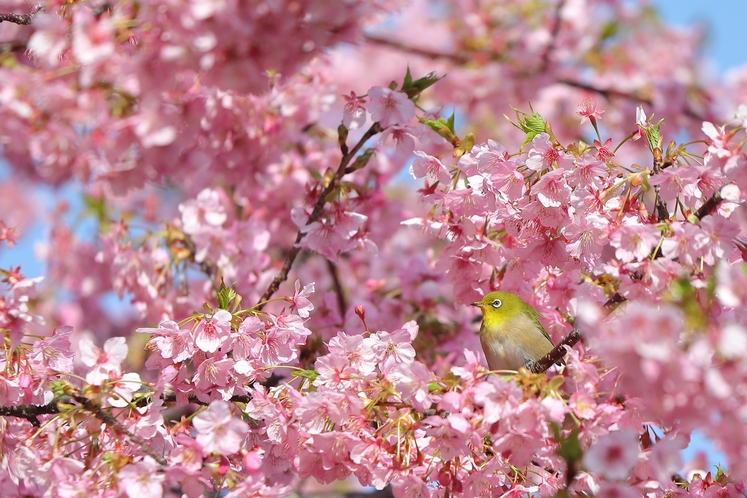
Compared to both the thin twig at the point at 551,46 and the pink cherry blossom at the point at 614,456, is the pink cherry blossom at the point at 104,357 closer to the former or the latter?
the pink cherry blossom at the point at 614,456

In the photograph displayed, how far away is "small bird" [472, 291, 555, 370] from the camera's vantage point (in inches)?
151

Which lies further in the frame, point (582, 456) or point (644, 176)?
point (644, 176)

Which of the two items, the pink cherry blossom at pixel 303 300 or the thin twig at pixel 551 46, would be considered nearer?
the pink cherry blossom at pixel 303 300

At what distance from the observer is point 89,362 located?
8.77 feet

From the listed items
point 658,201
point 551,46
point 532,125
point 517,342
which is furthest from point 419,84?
point 551,46

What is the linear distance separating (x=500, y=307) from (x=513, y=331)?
153 millimetres

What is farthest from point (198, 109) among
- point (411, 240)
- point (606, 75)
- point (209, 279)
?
point (606, 75)

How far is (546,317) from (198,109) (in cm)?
206

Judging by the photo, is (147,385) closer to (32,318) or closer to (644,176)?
(32,318)

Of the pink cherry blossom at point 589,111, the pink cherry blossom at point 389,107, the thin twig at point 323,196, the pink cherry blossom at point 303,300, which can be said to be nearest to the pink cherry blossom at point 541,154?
the pink cherry blossom at point 589,111

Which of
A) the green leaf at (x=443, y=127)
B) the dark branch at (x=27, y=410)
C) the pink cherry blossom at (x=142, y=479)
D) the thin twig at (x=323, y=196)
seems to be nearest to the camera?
the pink cherry blossom at (x=142, y=479)

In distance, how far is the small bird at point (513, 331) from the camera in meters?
3.83

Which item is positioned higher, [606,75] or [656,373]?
[656,373]

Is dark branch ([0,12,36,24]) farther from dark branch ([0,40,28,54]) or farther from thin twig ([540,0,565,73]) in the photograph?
thin twig ([540,0,565,73])
